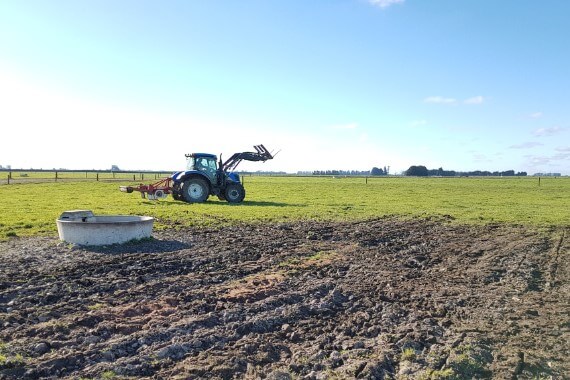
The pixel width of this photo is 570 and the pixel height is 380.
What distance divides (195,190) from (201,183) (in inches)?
17.7

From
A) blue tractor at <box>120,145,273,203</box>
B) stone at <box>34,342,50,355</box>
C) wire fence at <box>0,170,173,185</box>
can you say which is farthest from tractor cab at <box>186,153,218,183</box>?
wire fence at <box>0,170,173,185</box>

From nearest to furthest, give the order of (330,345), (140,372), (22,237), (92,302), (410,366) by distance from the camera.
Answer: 1. (140,372)
2. (410,366)
3. (330,345)
4. (92,302)
5. (22,237)

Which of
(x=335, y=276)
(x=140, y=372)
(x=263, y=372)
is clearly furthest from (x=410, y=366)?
(x=335, y=276)

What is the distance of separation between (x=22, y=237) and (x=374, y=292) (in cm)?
889

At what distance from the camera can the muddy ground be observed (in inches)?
188

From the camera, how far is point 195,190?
24.0 metres

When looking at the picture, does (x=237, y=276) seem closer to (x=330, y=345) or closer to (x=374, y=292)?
(x=374, y=292)

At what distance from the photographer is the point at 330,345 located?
17.5 ft

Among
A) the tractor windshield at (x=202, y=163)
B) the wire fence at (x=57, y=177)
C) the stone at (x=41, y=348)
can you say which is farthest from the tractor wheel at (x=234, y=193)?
the wire fence at (x=57, y=177)

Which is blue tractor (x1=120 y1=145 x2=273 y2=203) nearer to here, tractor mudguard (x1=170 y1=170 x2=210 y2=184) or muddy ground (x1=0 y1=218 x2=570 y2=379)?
tractor mudguard (x1=170 y1=170 x2=210 y2=184)

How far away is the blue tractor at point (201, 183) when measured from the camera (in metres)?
23.9

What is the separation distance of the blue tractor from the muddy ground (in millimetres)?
12843

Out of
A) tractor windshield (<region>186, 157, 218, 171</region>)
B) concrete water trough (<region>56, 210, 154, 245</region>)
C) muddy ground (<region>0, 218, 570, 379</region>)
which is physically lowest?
muddy ground (<region>0, 218, 570, 379</region>)

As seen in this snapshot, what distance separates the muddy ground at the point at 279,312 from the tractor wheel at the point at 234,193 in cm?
1339
